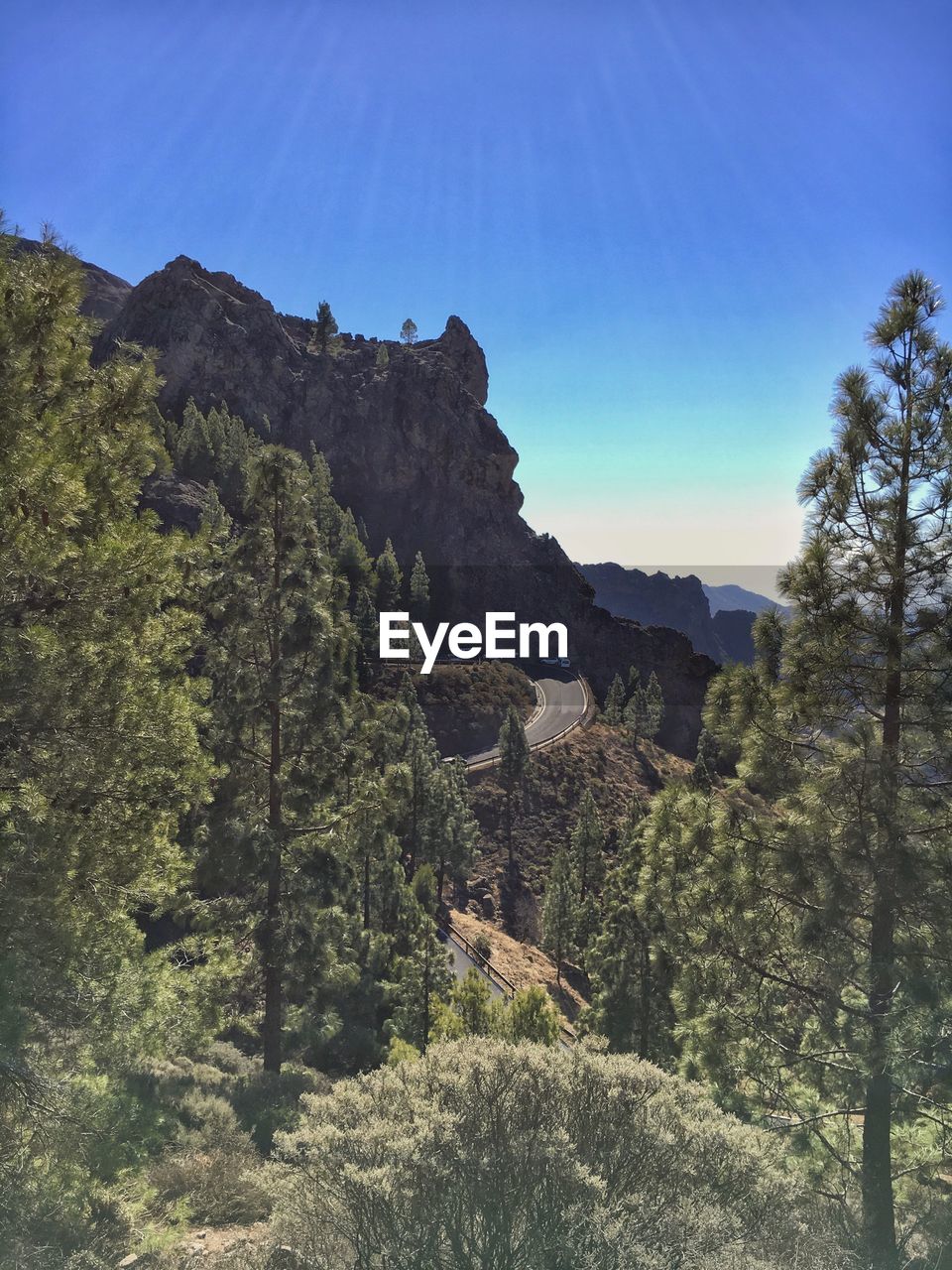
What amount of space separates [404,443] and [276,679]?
10674 centimetres

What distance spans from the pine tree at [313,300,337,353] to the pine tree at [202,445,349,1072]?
405 ft

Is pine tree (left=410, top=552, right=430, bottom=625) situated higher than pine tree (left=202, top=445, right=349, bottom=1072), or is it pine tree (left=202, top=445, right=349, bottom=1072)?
pine tree (left=410, top=552, right=430, bottom=625)

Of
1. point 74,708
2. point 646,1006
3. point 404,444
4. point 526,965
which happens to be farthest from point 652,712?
point 74,708

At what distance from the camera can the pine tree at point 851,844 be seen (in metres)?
6.73

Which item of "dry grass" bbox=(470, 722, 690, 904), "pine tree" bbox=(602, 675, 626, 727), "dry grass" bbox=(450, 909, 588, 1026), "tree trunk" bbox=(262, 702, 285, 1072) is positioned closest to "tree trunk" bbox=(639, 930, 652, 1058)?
"tree trunk" bbox=(262, 702, 285, 1072)

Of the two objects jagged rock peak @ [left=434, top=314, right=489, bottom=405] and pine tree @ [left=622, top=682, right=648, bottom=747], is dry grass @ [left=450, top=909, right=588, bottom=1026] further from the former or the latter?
jagged rock peak @ [left=434, top=314, right=489, bottom=405]

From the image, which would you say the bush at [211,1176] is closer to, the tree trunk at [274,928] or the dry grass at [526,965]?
the tree trunk at [274,928]

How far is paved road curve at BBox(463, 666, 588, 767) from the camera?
207ft

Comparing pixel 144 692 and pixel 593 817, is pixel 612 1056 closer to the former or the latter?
pixel 144 692

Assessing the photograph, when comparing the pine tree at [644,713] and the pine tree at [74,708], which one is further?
→ the pine tree at [644,713]

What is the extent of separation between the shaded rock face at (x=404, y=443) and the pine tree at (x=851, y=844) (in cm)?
9136

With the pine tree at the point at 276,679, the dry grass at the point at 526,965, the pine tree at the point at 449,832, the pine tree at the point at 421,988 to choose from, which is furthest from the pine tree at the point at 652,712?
the pine tree at the point at 276,679

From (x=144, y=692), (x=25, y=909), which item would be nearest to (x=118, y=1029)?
(x=25, y=909)

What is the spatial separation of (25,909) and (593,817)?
38.9 meters
